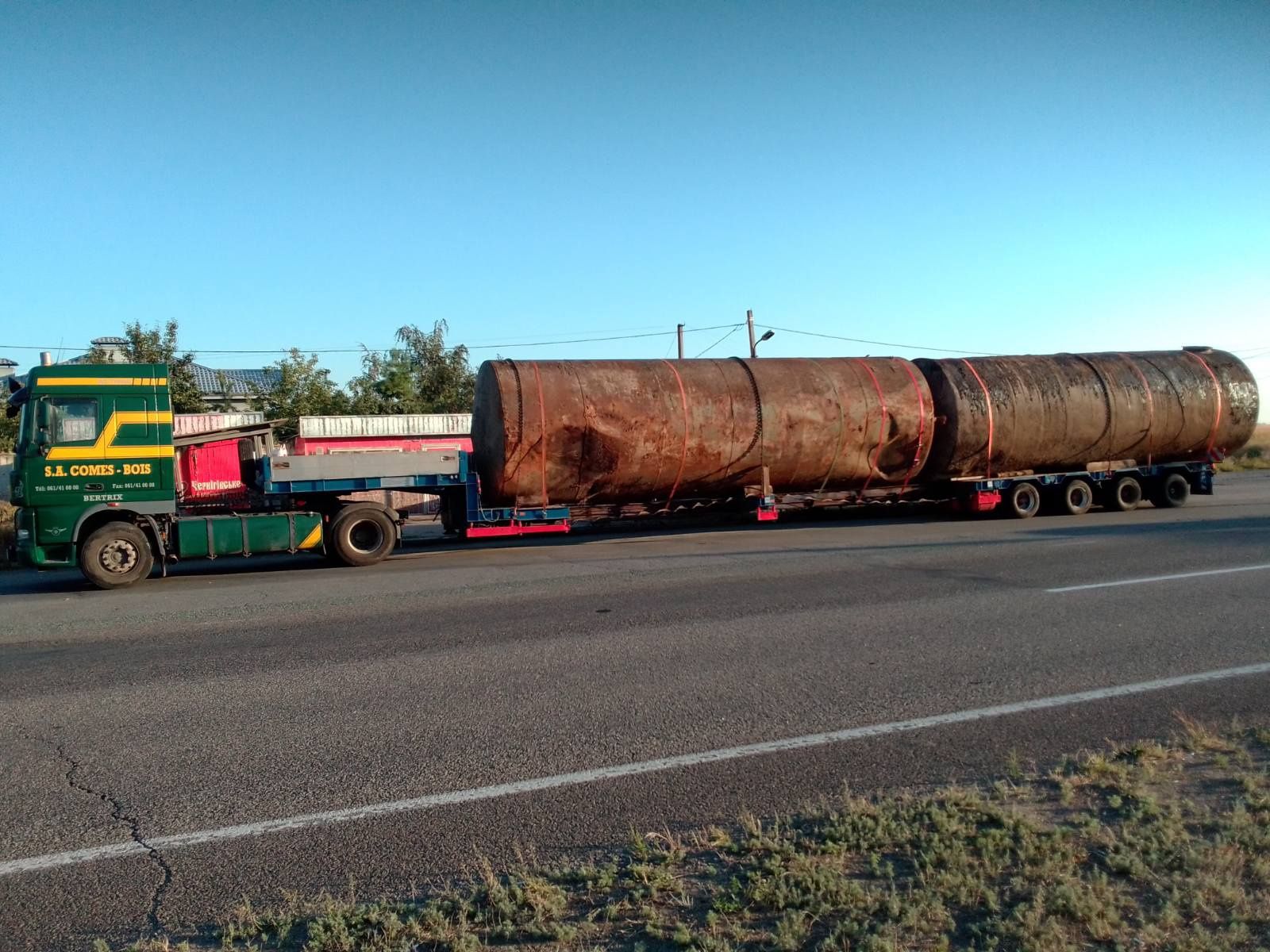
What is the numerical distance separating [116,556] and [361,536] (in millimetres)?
3436

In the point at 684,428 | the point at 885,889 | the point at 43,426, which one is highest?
the point at 43,426

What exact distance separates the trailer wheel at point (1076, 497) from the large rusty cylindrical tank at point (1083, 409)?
14.3 inches

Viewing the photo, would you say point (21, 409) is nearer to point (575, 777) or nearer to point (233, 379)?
point (575, 777)

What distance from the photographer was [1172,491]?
68.3 ft

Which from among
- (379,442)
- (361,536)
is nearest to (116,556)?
(361,536)

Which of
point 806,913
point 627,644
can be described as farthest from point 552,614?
point 806,913

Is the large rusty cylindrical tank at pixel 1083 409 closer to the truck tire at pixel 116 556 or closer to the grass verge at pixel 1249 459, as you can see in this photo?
the grass verge at pixel 1249 459

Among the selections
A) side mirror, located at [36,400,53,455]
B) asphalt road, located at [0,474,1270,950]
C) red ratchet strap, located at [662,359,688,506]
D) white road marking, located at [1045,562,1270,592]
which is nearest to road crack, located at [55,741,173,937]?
asphalt road, located at [0,474,1270,950]

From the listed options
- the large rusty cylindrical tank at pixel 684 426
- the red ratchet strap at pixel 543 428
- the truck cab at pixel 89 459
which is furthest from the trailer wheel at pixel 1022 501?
the truck cab at pixel 89 459

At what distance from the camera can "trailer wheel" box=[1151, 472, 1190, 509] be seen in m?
20.8

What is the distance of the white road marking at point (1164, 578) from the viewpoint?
10234mm

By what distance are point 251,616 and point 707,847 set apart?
7.38 meters

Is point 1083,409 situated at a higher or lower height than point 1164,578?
higher

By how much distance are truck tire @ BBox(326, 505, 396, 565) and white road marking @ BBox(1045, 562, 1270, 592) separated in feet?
31.9
